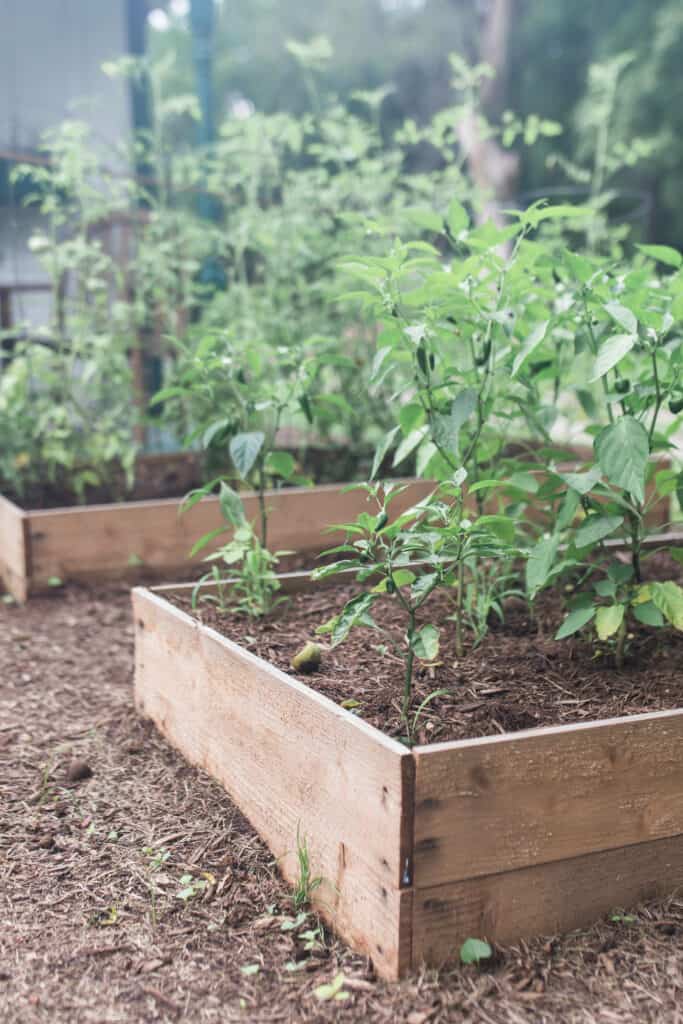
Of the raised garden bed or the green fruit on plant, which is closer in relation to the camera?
the green fruit on plant

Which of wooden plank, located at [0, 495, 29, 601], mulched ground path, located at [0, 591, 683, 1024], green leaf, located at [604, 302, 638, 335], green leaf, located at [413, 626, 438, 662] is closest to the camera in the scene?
mulched ground path, located at [0, 591, 683, 1024]

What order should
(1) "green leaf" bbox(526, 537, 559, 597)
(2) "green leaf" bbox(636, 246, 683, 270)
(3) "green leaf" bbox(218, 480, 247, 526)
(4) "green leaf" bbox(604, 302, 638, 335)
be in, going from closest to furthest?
1. (4) "green leaf" bbox(604, 302, 638, 335)
2. (1) "green leaf" bbox(526, 537, 559, 597)
3. (2) "green leaf" bbox(636, 246, 683, 270)
4. (3) "green leaf" bbox(218, 480, 247, 526)

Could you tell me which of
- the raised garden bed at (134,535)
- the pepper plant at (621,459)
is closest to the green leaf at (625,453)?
the pepper plant at (621,459)

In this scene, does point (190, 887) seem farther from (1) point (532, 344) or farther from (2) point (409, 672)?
(1) point (532, 344)

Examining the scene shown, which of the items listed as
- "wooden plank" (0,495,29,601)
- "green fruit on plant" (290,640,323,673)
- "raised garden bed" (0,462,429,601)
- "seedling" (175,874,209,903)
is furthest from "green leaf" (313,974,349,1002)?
"wooden plank" (0,495,29,601)

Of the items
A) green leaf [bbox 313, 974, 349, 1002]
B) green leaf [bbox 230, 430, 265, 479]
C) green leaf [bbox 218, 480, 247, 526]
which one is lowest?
green leaf [bbox 313, 974, 349, 1002]

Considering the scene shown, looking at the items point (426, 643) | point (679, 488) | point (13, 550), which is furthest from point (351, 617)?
point (13, 550)

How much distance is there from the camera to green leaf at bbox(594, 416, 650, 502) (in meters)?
1.86

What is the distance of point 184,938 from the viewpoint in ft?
5.73

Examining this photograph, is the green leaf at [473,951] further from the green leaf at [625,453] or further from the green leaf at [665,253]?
the green leaf at [665,253]

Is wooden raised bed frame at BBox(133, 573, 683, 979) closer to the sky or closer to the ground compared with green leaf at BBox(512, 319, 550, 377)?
closer to the ground

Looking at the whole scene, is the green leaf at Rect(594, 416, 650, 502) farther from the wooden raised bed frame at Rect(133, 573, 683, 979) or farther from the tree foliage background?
the tree foliage background

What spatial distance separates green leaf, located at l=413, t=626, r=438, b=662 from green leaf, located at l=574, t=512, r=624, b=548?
451mm

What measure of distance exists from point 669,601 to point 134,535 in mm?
2255
